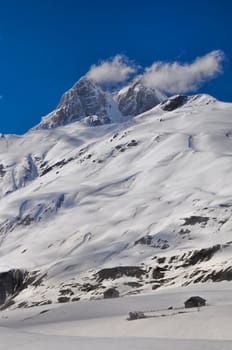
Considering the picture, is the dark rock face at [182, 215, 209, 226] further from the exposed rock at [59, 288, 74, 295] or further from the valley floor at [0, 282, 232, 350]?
the valley floor at [0, 282, 232, 350]

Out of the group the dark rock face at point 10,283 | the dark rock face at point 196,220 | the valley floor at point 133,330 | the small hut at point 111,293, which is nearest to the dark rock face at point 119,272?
the small hut at point 111,293

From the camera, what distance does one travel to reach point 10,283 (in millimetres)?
163125

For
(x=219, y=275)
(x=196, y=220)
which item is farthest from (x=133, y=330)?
(x=196, y=220)

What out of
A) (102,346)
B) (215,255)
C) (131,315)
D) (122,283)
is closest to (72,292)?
(122,283)

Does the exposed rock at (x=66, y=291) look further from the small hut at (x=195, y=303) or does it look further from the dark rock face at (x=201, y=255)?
the small hut at (x=195, y=303)

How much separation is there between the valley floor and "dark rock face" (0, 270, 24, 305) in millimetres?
97289

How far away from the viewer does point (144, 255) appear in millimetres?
154750

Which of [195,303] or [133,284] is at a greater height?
[133,284]

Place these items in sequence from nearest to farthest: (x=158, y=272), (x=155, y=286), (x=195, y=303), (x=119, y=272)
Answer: (x=195, y=303)
(x=155, y=286)
(x=158, y=272)
(x=119, y=272)

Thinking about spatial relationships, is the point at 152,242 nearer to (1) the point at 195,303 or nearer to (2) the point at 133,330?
(1) the point at 195,303

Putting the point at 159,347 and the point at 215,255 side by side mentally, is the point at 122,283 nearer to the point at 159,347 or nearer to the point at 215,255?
the point at 215,255

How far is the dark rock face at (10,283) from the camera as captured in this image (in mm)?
159125

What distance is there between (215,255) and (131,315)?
321 feet

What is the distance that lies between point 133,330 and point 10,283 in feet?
423
